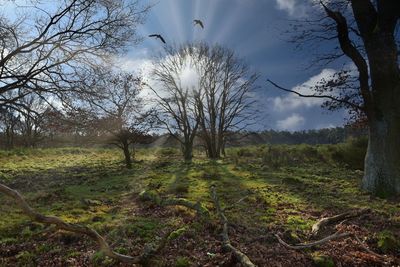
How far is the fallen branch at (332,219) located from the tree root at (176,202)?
261 cm

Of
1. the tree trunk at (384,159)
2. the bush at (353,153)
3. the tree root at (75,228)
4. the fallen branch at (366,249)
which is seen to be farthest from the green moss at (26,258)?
the bush at (353,153)

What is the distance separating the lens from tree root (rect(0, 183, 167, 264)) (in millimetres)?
4844

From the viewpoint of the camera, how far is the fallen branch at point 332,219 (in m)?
7.89

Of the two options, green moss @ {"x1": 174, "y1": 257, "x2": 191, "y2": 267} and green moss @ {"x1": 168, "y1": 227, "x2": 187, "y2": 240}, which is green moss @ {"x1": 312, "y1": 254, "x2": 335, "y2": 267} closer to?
green moss @ {"x1": 174, "y1": 257, "x2": 191, "y2": 267}

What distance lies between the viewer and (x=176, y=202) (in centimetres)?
1042

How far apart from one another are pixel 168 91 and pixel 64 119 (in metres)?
21.4

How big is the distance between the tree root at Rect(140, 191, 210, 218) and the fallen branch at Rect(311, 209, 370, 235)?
261 cm

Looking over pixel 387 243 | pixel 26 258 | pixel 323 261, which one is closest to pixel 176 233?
pixel 26 258

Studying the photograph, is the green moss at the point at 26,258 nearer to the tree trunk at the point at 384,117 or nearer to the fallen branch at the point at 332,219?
the fallen branch at the point at 332,219

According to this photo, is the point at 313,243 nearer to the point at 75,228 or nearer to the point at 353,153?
the point at 75,228

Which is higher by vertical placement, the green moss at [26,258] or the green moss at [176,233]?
the green moss at [176,233]

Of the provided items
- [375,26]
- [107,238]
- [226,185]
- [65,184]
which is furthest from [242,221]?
[65,184]

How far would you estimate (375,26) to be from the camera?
12.0 m

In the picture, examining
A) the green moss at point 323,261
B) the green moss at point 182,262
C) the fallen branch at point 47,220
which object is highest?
the fallen branch at point 47,220
